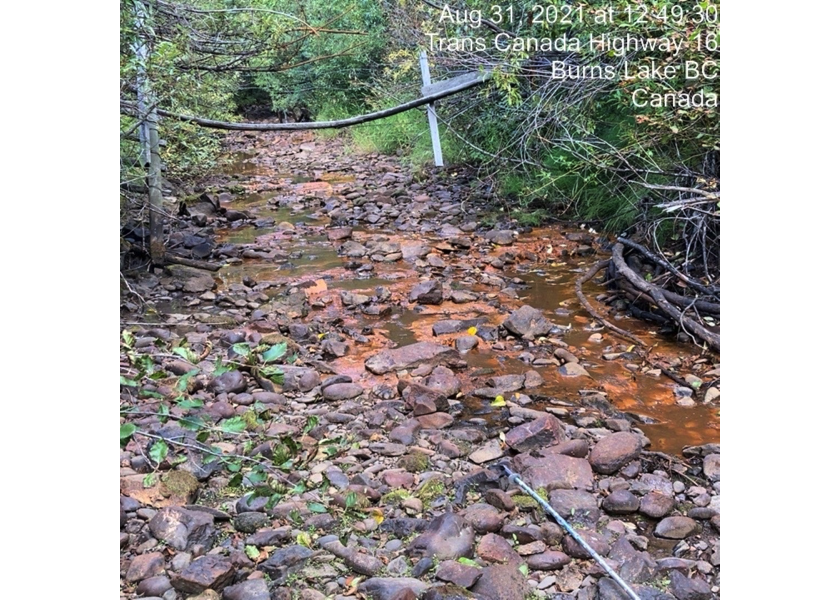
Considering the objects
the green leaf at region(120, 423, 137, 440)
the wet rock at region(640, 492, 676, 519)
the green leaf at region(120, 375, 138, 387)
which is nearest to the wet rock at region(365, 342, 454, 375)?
the wet rock at region(640, 492, 676, 519)

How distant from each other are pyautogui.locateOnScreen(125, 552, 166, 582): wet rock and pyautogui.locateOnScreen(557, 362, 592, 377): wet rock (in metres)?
1.23

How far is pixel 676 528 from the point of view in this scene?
138cm

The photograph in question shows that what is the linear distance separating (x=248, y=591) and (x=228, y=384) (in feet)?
2.38

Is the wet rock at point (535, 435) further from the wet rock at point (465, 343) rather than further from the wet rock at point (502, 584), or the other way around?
the wet rock at point (465, 343)

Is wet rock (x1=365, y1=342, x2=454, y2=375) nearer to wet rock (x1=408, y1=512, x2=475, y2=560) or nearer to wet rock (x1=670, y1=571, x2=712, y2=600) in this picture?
wet rock (x1=408, y1=512, x2=475, y2=560)

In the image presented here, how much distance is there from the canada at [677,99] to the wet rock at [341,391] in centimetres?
103

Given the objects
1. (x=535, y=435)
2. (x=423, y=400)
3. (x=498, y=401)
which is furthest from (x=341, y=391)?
(x=535, y=435)

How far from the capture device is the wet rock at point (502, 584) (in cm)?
119

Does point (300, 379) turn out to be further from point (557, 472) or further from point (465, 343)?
point (557, 472)

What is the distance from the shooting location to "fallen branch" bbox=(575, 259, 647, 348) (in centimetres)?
228

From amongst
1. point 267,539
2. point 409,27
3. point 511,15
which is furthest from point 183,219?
point 267,539

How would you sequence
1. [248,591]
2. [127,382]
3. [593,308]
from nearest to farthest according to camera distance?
[127,382], [248,591], [593,308]
